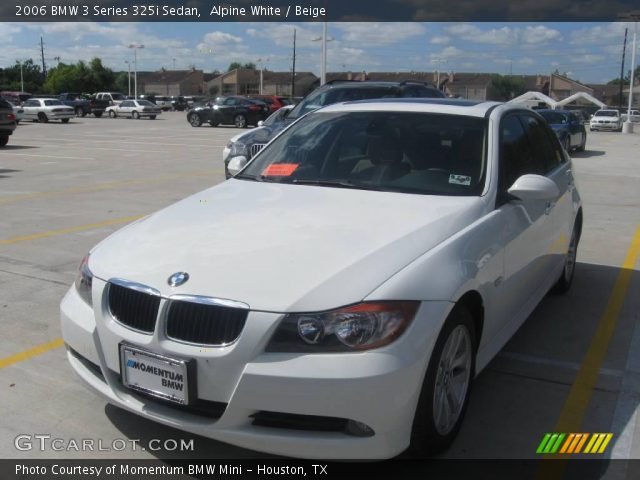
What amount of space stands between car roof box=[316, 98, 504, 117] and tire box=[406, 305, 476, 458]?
1690mm

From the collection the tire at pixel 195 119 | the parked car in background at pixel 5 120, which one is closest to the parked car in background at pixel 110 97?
the tire at pixel 195 119

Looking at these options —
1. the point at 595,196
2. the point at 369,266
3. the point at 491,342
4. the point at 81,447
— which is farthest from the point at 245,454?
the point at 595,196

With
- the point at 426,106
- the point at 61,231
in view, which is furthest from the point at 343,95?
the point at 426,106

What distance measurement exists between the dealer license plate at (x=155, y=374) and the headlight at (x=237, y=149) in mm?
7347

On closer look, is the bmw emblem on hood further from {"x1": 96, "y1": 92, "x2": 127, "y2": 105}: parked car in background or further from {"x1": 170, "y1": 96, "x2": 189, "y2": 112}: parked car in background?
{"x1": 170, "y1": 96, "x2": 189, "y2": 112}: parked car in background

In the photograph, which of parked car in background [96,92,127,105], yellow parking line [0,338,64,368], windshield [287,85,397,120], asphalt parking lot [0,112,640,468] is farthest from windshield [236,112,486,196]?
parked car in background [96,92,127,105]

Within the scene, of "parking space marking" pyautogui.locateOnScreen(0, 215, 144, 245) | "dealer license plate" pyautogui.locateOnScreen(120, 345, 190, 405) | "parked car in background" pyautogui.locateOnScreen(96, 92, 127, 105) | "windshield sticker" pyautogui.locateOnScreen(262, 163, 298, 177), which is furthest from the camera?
"parked car in background" pyautogui.locateOnScreen(96, 92, 127, 105)

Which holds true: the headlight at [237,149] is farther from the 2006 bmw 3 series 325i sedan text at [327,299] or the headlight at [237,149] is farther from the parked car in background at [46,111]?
the parked car in background at [46,111]

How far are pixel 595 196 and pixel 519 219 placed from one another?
894cm

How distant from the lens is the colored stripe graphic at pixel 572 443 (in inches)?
132

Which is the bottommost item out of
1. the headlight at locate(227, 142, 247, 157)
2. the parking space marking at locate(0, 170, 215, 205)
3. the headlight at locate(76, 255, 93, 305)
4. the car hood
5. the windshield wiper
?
the parking space marking at locate(0, 170, 215, 205)

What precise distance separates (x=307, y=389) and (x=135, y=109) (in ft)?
152

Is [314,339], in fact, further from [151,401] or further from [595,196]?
[595,196]

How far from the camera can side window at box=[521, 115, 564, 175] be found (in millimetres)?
4957
